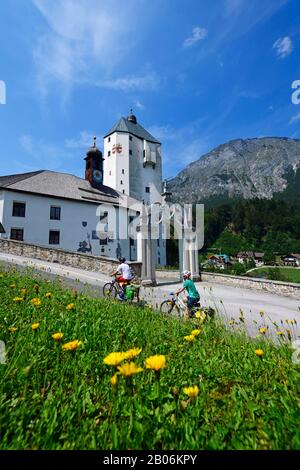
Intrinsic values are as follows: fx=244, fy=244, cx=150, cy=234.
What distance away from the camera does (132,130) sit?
64438 mm

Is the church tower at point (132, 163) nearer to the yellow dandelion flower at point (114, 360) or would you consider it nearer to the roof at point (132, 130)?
the roof at point (132, 130)

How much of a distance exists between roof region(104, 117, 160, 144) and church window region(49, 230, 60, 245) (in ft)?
125

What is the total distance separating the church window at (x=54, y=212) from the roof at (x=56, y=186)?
1730 mm

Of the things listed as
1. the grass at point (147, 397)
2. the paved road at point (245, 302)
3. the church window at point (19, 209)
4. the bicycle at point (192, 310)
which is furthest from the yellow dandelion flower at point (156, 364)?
the church window at point (19, 209)

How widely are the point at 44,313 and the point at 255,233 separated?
131m

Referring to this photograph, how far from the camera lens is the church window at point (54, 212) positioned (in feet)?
110

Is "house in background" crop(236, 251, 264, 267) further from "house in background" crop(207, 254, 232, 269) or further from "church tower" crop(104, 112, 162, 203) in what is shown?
"church tower" crop(104, 112, 162, 203)

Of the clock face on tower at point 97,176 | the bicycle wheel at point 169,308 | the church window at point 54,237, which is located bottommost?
the bicycle wheel at point 169,308

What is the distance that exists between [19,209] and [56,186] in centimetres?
738

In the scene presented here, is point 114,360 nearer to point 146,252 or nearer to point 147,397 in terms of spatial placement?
point 147,397

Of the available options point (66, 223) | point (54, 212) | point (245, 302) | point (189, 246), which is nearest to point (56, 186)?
point (54, 212)

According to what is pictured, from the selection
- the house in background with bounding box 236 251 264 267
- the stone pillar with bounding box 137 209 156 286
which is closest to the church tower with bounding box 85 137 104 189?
the stone pillar with bounding box 137 209 156 286

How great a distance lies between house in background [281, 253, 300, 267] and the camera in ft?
350
